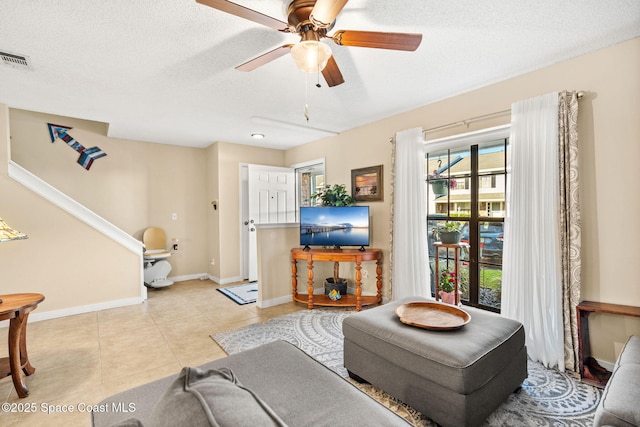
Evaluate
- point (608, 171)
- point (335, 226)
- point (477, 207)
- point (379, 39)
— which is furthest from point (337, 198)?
point (608, 171)

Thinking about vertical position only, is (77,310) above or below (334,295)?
below

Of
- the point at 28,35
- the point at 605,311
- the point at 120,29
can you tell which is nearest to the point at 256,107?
the point at 120,29

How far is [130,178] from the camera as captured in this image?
188 inches

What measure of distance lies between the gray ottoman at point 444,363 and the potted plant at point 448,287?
3.20 feet

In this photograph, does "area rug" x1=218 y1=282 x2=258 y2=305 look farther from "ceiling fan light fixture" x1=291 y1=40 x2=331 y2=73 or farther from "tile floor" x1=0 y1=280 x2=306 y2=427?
"ceiling fan light fixture" x1=291 y1=40 x2=331 y2=73

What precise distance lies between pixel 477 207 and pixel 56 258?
190 inches

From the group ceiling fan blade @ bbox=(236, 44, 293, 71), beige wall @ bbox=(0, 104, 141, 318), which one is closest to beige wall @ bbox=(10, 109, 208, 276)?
Answer: beige wall @ bbox=(0, 104, 141, 318)

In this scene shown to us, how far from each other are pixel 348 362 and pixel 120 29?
2707 mm

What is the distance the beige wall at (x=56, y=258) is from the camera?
324 cm

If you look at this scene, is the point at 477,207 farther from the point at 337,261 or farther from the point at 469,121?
the point at 337,261

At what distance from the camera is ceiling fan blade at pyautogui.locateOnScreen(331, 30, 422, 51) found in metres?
1.57

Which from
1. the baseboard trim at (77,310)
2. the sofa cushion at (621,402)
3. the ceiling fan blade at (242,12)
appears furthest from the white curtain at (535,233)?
the baseboard trim at (77,310)

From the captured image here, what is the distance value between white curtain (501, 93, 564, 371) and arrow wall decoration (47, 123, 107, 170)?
5.39m

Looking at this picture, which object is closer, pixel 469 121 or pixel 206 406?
pixel 206 406
